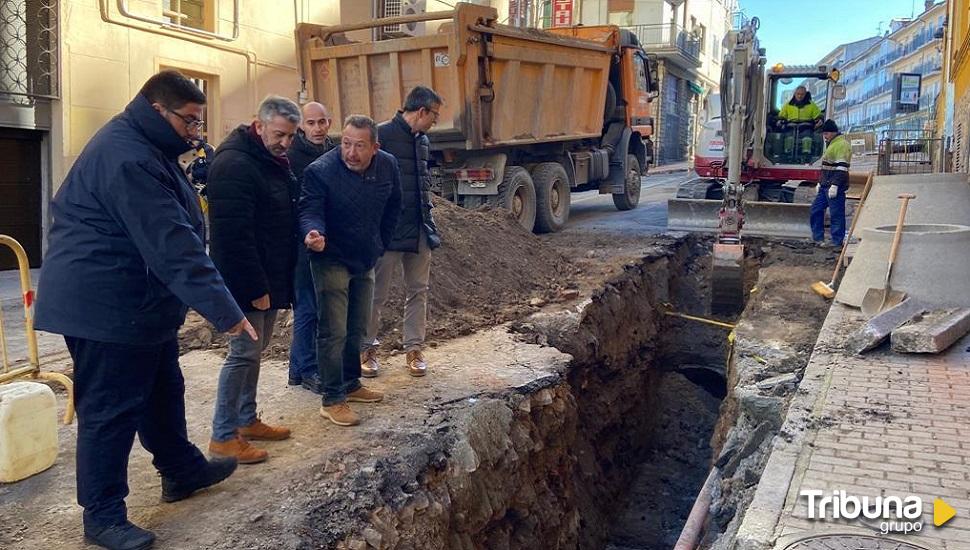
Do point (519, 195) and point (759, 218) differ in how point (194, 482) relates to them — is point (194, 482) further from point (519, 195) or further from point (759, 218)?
point (759, 218)

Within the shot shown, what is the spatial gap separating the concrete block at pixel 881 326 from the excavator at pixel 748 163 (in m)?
3.16

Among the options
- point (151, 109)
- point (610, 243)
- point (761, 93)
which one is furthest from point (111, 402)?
point (761, 93)

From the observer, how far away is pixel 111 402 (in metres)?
3.09

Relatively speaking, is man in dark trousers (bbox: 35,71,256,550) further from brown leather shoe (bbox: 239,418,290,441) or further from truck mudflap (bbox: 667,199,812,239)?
truck mudflap (bbox: 667,199,812,239)

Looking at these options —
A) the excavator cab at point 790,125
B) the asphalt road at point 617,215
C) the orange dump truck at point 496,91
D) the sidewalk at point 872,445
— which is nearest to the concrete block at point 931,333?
the sidewalk at point 872,445

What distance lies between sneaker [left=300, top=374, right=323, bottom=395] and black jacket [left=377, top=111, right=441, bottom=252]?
992 millimetres

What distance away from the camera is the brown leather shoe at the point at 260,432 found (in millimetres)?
4289

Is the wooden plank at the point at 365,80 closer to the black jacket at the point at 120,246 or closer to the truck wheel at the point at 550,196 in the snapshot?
the truck wheel at the point at 550,196

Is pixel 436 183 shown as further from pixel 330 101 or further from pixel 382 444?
pixel 382 444

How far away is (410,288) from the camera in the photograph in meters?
5.47

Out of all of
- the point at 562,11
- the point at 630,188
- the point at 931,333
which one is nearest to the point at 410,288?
the point at 931,333

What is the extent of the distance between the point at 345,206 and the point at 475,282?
3.55 meters

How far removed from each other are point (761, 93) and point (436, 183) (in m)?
5.10

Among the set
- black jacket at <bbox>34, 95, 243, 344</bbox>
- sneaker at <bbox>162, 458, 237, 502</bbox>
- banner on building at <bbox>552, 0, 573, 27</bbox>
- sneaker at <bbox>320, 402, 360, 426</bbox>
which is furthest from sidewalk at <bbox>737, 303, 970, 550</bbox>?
banner on building at <bbox>552, 0, 573, 27</bbox>
